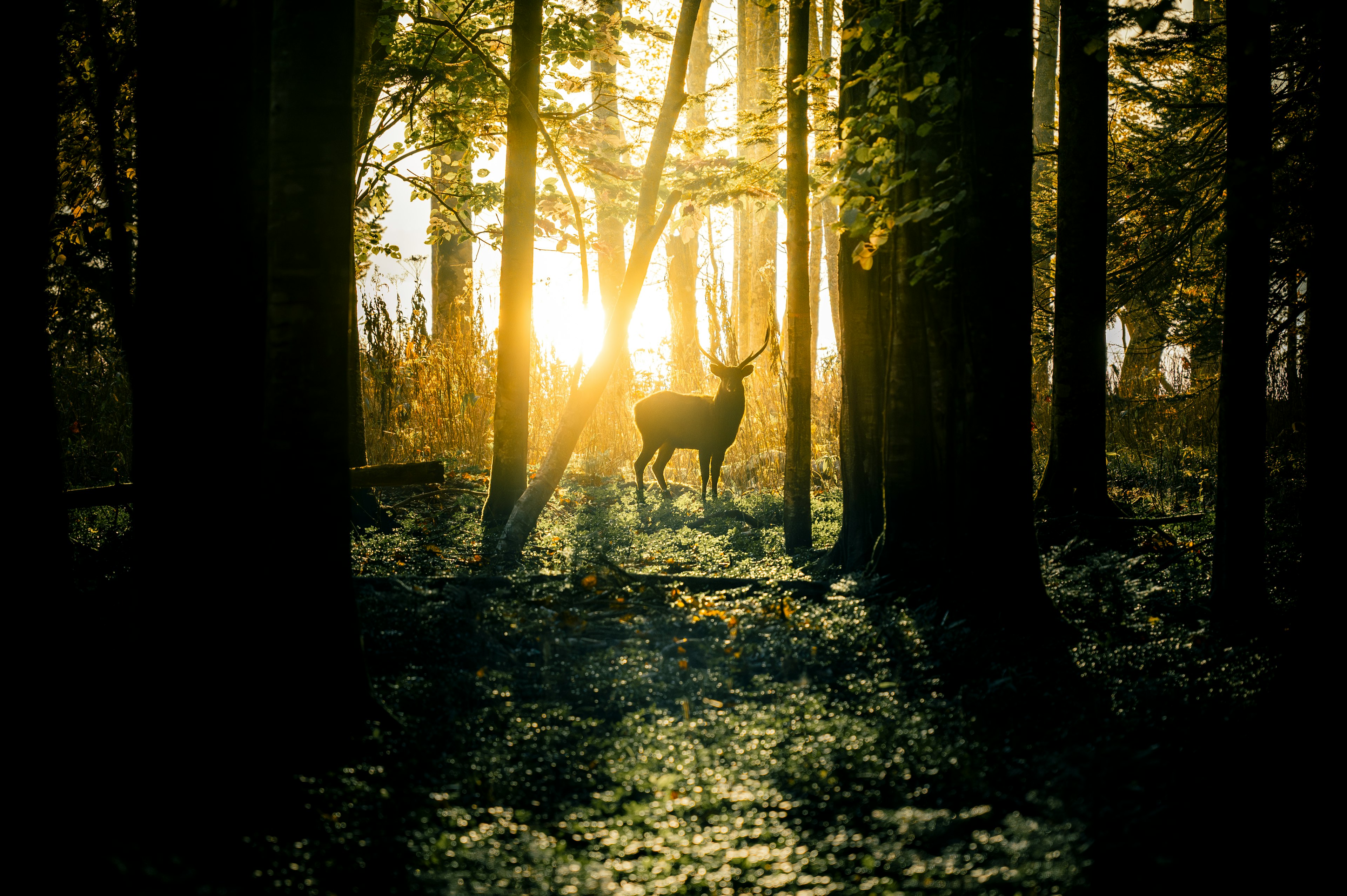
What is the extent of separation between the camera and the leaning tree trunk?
6996 mm

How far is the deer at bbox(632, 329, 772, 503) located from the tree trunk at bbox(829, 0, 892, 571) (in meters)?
3.31

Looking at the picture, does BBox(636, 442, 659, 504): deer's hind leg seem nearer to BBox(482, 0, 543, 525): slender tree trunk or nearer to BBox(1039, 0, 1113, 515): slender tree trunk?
BBox(482, 0, 543, 525): slender tree trunk

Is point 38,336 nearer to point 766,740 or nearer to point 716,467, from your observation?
point 766,740

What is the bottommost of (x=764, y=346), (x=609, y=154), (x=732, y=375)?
(x=732, y=375)

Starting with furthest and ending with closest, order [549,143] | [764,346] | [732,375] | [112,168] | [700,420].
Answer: [700,420]
[732,375]
[549,143]
[764,346]
[112,168]

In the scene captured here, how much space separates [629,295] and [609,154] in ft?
24.7

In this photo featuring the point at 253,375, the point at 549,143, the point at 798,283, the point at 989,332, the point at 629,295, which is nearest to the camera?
the point at 253,375

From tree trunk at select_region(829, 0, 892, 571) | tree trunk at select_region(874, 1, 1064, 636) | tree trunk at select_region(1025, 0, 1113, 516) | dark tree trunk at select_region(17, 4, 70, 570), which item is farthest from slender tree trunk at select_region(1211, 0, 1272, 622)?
dark tree trunk at select_region(17, 4, 70, 570)

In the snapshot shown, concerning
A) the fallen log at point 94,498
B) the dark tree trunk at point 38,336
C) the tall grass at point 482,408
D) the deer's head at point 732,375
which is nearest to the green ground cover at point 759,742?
the dark tree trunk at point 38,336

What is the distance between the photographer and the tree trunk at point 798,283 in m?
6.46

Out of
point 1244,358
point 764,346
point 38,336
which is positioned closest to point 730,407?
point 764,346

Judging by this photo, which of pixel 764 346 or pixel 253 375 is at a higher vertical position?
pixel 764 346

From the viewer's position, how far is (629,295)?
7188 mm

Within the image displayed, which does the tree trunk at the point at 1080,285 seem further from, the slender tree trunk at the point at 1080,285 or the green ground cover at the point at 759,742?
the green ground cover at the point at 759,742
